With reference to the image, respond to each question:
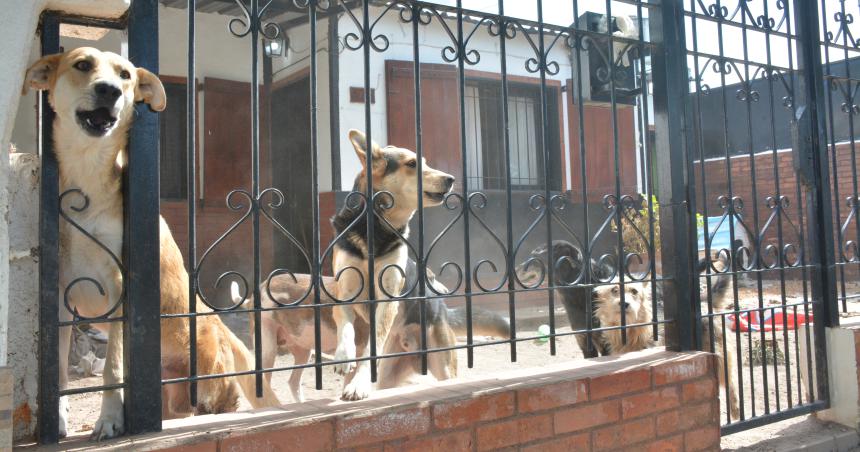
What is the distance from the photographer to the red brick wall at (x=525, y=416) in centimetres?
216

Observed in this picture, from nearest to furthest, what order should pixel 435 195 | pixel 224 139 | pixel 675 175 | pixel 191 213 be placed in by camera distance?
pixel 191 213 → pixel 675 175 → pixel 435 195 → pixel 224 139

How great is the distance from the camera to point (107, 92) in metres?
1.91

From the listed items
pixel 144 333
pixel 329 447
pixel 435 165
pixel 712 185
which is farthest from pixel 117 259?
pixel 712 185

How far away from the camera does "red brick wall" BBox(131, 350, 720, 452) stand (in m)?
2.16

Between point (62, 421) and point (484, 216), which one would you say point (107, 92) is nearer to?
point (62, 421)

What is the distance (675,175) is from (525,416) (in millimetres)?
1536

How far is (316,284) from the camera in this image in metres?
2.41

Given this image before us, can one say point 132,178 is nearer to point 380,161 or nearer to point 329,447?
point 329,447

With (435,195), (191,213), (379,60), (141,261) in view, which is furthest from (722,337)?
(379,60)

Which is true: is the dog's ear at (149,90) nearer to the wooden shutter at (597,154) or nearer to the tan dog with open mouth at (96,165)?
the tan dog with open mouth at (96,165)

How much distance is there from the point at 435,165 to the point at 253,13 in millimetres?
6894

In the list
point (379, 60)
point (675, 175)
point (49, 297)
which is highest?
point (379, 60)

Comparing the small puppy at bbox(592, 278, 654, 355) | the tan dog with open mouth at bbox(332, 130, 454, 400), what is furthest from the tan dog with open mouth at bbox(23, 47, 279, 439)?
the small puppy at bbox(592, 278, 654, 355)

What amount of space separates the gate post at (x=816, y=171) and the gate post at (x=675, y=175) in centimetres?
116
